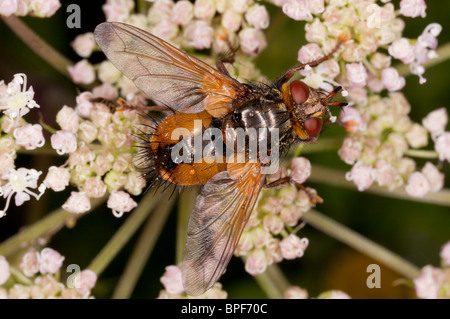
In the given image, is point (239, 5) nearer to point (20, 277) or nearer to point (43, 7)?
point (43, 7)

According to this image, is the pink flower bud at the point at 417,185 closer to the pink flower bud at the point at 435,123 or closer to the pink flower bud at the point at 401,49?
the pink flower bud at the point at 435,123

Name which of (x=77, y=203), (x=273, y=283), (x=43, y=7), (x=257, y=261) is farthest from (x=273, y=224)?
(x=43, y=7)

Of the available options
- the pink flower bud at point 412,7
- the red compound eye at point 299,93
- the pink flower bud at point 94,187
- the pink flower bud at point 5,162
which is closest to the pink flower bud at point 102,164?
the pink flower bud at point 94,187

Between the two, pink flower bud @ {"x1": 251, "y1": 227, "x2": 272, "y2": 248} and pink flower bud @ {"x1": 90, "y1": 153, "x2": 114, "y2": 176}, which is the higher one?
pink flower bud @ {"x1": 90, "y1": 153, "x2": 114, "y2": 176}

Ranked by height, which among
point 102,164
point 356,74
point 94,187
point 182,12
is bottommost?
point 94,187

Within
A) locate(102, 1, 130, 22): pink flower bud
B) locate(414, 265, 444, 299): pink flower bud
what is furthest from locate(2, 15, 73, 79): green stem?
locate(414, 265, 444, 299): pink flower bud

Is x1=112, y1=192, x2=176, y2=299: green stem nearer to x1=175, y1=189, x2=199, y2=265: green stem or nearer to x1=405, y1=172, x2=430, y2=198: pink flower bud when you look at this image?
x1=175, y1=189, x2=199, y2=265: green stem
